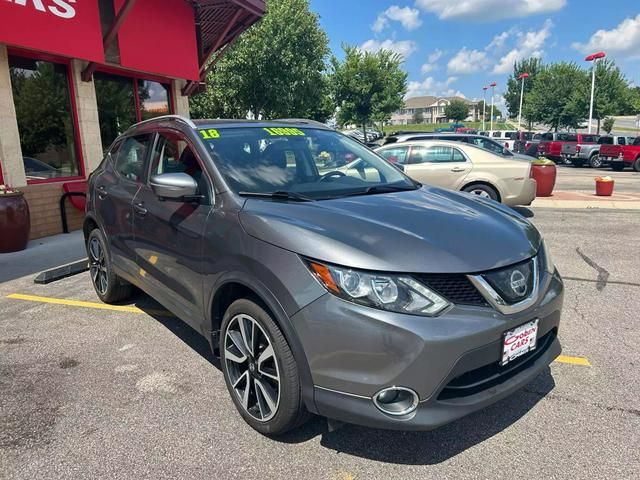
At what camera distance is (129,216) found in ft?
13.0

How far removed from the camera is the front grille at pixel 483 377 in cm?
226

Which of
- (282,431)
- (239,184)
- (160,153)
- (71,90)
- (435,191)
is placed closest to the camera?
(282,431)

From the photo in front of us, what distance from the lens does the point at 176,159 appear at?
3.62 metres

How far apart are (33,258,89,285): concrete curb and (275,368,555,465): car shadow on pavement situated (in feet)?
14.5

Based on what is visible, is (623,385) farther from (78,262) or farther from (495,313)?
(78,262)

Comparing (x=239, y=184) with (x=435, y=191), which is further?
(x=435, y=191)

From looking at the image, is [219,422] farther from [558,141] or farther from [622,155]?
[558,141]


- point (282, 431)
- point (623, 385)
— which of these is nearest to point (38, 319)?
point (282, 431)

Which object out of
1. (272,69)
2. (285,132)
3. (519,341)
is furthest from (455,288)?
(272,69)

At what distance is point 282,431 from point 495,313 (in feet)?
4.17

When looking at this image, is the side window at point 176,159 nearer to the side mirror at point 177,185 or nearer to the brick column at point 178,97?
the side mirror at point 177,185

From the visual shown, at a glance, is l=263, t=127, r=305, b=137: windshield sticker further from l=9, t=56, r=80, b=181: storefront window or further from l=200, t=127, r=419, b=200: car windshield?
l=9, t=56, r=80, b=181: storefront window

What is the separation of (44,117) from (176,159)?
6736 mm

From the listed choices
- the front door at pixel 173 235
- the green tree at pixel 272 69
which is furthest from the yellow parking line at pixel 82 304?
the green tree at pixel 272 69
